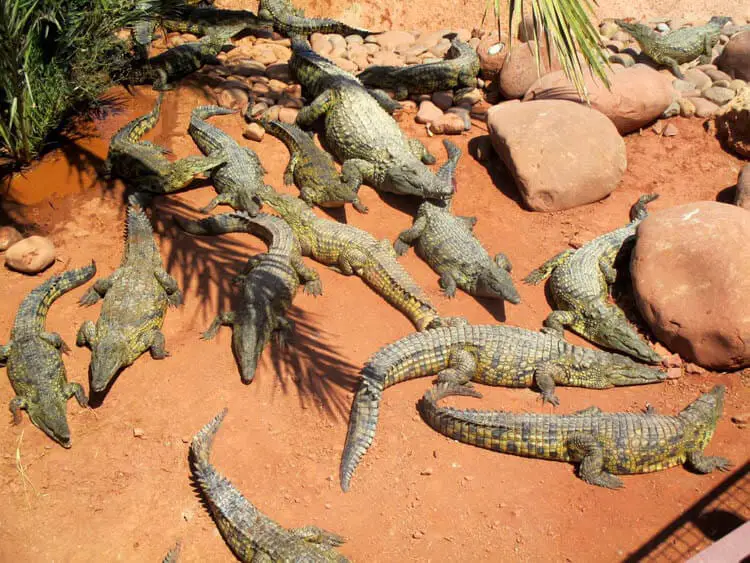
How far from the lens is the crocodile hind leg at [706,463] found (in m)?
5.59

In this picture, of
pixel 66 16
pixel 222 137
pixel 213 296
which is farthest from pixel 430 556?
pixel 66 16

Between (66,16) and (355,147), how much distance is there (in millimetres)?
3849

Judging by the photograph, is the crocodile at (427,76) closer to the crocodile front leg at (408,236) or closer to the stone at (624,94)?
the stone at (624,94)

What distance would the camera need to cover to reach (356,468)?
5.55 m

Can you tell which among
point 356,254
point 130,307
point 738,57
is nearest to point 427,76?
point 356,254

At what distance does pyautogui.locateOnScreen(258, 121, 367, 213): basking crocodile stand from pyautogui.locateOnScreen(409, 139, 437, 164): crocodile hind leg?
1110 mm

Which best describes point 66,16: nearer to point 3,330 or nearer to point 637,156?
point 3,330

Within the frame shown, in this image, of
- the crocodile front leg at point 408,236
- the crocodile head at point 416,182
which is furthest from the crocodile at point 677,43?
the crocodile front leg at point 408,236

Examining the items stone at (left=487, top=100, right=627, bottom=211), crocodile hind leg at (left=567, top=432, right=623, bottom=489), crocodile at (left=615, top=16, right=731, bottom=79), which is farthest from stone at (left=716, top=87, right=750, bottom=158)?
crocodile hind leg at (left=567, top=432, right=623, bottom=489)

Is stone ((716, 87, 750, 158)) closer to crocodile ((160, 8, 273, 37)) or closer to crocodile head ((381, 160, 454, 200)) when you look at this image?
crocodile head ((381, 160, 454, 200))

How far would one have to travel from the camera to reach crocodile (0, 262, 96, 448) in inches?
228

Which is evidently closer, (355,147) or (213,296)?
(213,296)

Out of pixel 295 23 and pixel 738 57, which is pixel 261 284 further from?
pixel 738 57

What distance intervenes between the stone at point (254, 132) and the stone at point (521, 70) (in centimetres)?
374
